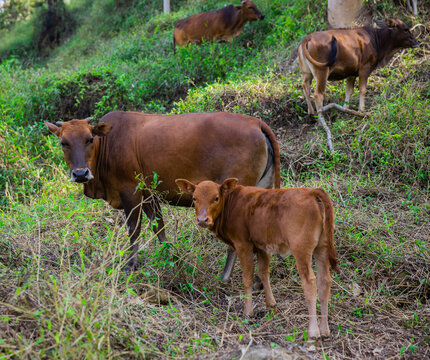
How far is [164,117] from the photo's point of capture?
6.13 meters

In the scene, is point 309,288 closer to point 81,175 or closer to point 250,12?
point 81,175

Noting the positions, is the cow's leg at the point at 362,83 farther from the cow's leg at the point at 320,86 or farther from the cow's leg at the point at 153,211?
the cow's leg at the point at 153,211

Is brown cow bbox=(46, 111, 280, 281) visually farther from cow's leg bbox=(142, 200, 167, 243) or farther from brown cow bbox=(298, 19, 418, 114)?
brown cow bbox=(298, 19, 418, 114)

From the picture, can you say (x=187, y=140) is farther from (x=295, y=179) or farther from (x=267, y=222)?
(x=295, y=179)

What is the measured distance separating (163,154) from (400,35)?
19.7ft

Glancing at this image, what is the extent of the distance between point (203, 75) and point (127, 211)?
6.55 m

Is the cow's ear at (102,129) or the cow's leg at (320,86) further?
the cow's leg at (320,86)

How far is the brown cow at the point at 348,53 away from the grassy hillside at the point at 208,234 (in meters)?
0.36

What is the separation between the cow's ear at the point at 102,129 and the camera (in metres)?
5.92

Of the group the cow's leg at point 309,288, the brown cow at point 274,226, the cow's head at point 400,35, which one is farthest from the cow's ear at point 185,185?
the cow's head at point 400,35

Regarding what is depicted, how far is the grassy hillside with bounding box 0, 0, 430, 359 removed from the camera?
3.79 meters

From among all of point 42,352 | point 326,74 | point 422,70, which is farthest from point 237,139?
point 422,70

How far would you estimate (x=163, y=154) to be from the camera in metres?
5.84

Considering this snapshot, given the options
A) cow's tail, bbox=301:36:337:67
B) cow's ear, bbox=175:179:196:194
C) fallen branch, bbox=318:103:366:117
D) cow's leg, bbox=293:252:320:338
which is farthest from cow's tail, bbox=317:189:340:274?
cow's tail, bbox=301:36:337:67
